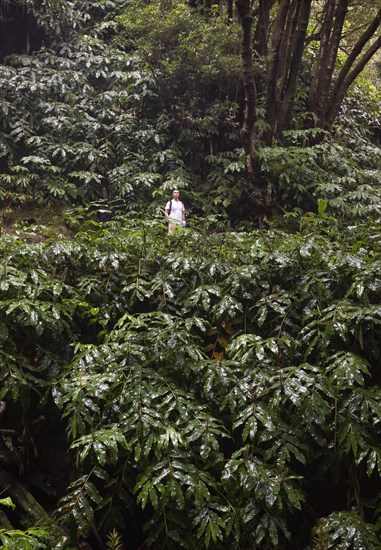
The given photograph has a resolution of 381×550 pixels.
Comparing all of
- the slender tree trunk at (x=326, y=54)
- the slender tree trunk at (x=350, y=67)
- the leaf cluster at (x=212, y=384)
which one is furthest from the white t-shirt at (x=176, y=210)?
the leaf cluster at (x=212, y=384)

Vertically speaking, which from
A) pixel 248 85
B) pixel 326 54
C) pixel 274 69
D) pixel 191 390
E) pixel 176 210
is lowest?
pixel 176 210

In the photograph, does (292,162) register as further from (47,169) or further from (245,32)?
(47,169)

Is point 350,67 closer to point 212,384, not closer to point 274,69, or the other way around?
point 274,69

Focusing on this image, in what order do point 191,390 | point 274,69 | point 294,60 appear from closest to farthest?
point 191,390, point 294,60, point 274,69

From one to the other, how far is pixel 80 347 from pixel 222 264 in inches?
58.7

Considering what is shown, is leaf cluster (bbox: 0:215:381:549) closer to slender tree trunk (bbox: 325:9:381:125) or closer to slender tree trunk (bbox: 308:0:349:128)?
slender tree trunk (bbox: 325:9:381:125)

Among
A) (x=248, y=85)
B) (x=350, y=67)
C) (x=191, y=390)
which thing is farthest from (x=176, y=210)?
(x=191, y=390)

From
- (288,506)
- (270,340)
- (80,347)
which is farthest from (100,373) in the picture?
(288,506)

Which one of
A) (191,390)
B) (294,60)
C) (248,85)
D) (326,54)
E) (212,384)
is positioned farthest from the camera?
(326,54)

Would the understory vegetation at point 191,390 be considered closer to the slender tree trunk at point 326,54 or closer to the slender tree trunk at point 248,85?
the slender tree trunk at point 248,85

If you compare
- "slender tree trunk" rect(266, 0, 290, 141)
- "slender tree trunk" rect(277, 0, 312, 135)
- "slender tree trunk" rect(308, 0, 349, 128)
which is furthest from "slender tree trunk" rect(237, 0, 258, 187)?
"slender tree trunk" rect(308, 0, 349, 128)

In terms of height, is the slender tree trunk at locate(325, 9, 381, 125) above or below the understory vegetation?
above

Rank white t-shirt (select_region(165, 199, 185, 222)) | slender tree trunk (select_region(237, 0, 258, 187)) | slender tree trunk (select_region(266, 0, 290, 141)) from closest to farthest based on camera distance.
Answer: slender tree trunk (select_region(237, 0, 258, 187)), white t-shirt (select_region(165, 199, 185, 222)), slender tree trunk (select_region(266, 0, 290, 141))

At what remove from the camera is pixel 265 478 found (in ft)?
10.1
